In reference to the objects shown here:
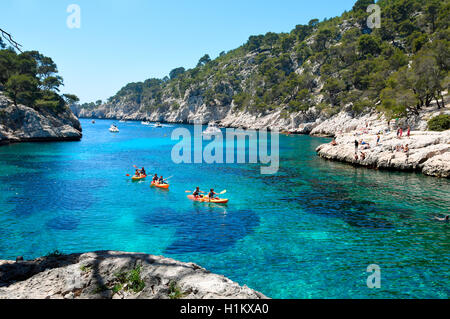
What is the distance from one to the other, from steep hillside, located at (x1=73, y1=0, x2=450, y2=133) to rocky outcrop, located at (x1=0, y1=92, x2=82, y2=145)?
75502mm

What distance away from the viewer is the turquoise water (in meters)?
15.5

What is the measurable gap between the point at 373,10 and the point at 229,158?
400 ft

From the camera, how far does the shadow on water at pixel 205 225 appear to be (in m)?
18.8

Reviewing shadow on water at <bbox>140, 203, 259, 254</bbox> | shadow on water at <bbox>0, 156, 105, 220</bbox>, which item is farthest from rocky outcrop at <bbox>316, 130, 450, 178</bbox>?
shadow on water at <bbox>0, 156, 105, 220</bbox>

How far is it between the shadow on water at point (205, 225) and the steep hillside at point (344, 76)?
4750cm

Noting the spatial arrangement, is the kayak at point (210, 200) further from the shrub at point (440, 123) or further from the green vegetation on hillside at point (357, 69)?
the green vegetation on hillside at point (357, 69)

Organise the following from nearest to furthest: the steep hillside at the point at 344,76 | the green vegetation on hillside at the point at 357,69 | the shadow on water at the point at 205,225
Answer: the shadow on water at the point at 205,225
the green vegetation on hillside at the point at 357,69
the steep hillside at the point at 344,76

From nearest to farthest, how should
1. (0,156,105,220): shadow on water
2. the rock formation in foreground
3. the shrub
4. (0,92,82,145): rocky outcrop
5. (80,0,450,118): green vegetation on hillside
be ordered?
the rock formation in foreground, (0,156,105,220): shadow on water, the shrub, (80,0,450,118): green vegetation on hillside, (0,92,82,145): rocky outcrop
